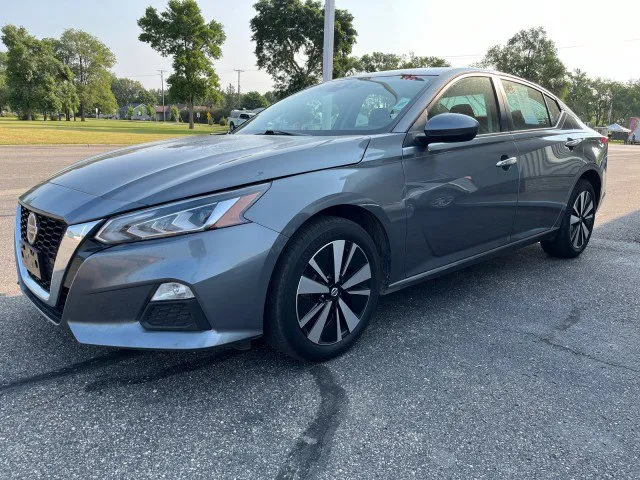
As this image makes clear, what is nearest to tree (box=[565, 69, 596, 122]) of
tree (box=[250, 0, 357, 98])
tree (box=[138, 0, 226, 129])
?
tree (box=[250, 0, 357, 98])

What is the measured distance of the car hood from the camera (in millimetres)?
2223

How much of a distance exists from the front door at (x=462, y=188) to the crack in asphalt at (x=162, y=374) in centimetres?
117

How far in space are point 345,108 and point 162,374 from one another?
1.92 metres

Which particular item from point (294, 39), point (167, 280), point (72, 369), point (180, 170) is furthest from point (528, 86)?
point (294, 39)

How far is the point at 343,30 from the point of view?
45.0 metres

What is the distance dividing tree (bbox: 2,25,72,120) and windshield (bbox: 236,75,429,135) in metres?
73.7

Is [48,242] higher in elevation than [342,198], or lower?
lower

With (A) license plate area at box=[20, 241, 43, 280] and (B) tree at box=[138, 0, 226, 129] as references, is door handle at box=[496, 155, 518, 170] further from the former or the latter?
(B) tree at box=[138, 0, 226, 129]

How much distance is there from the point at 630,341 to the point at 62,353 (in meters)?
3.18

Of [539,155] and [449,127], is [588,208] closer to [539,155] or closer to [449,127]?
[539,155]

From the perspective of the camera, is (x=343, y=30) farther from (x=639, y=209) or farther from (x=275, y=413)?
(x=275, y=413)

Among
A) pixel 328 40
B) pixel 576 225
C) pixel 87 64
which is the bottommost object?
pixel 576 225

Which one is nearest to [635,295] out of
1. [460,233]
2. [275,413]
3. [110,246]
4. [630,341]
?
[630,341]

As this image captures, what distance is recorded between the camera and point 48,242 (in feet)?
7.76
